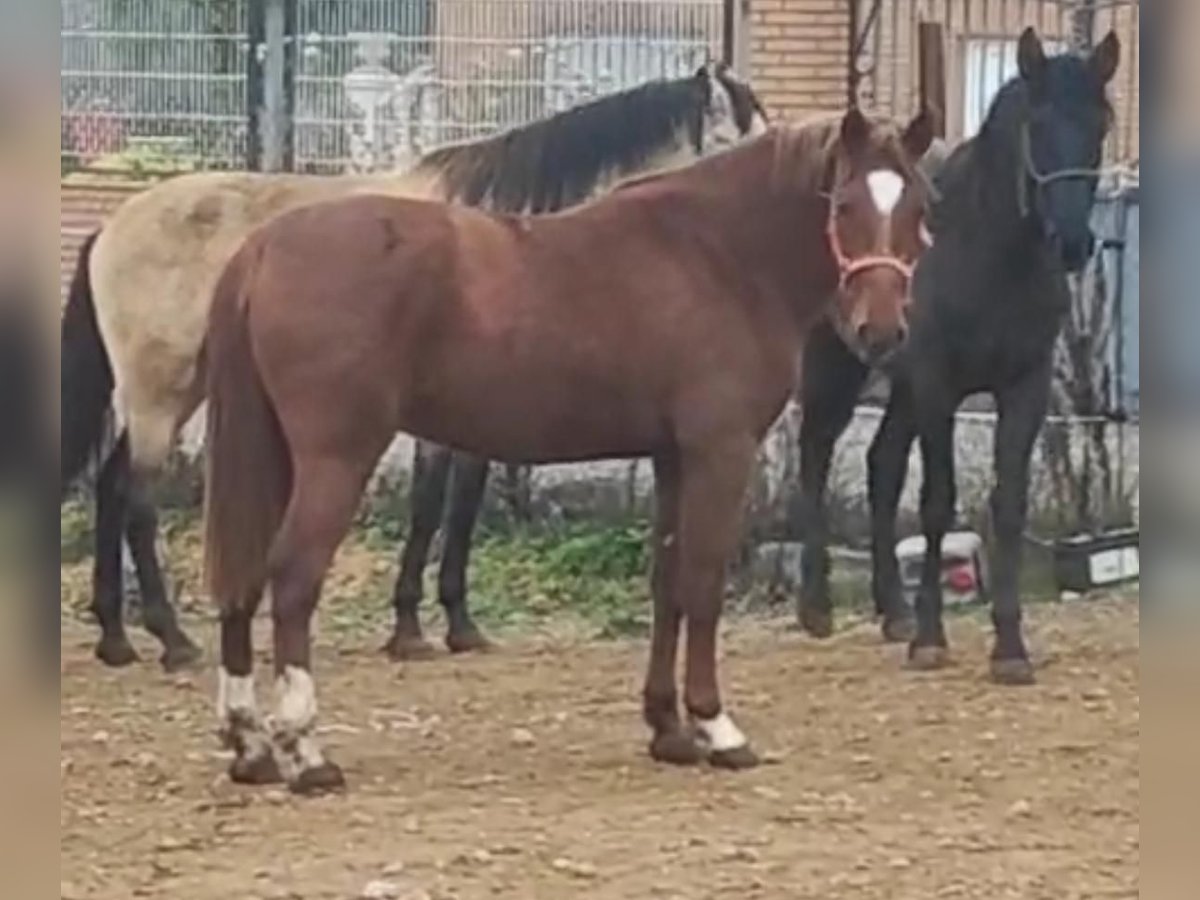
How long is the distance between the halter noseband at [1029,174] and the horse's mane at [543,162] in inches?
50.4

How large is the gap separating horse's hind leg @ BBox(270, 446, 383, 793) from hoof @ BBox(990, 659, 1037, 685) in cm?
247

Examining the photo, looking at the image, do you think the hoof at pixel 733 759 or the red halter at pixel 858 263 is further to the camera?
the hoof at pixel 733 759

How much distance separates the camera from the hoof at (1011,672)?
7.13 m

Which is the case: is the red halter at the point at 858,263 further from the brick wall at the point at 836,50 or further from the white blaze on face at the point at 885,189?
the brick wall at the point at 836,50

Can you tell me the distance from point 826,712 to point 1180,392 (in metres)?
5.15

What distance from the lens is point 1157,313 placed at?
1.71 m

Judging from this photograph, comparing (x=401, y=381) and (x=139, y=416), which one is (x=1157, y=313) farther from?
(x=139, y=416)

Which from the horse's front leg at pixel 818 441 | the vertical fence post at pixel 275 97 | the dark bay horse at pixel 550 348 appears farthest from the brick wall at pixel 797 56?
the dark bay horse at pixel 550 348

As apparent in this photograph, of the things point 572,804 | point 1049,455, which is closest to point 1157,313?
point 572,804

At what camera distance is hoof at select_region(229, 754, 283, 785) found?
18.2 ft

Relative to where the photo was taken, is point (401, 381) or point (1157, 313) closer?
point (1157, 313)

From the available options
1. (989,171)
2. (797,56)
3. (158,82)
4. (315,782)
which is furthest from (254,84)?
(315,782)

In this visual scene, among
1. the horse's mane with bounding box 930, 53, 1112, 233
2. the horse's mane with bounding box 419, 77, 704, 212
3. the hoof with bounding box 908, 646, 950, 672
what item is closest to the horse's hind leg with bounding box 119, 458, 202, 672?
the horse's mane with bounding box 419, 77, 704, 212

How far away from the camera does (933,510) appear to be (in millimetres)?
7566
